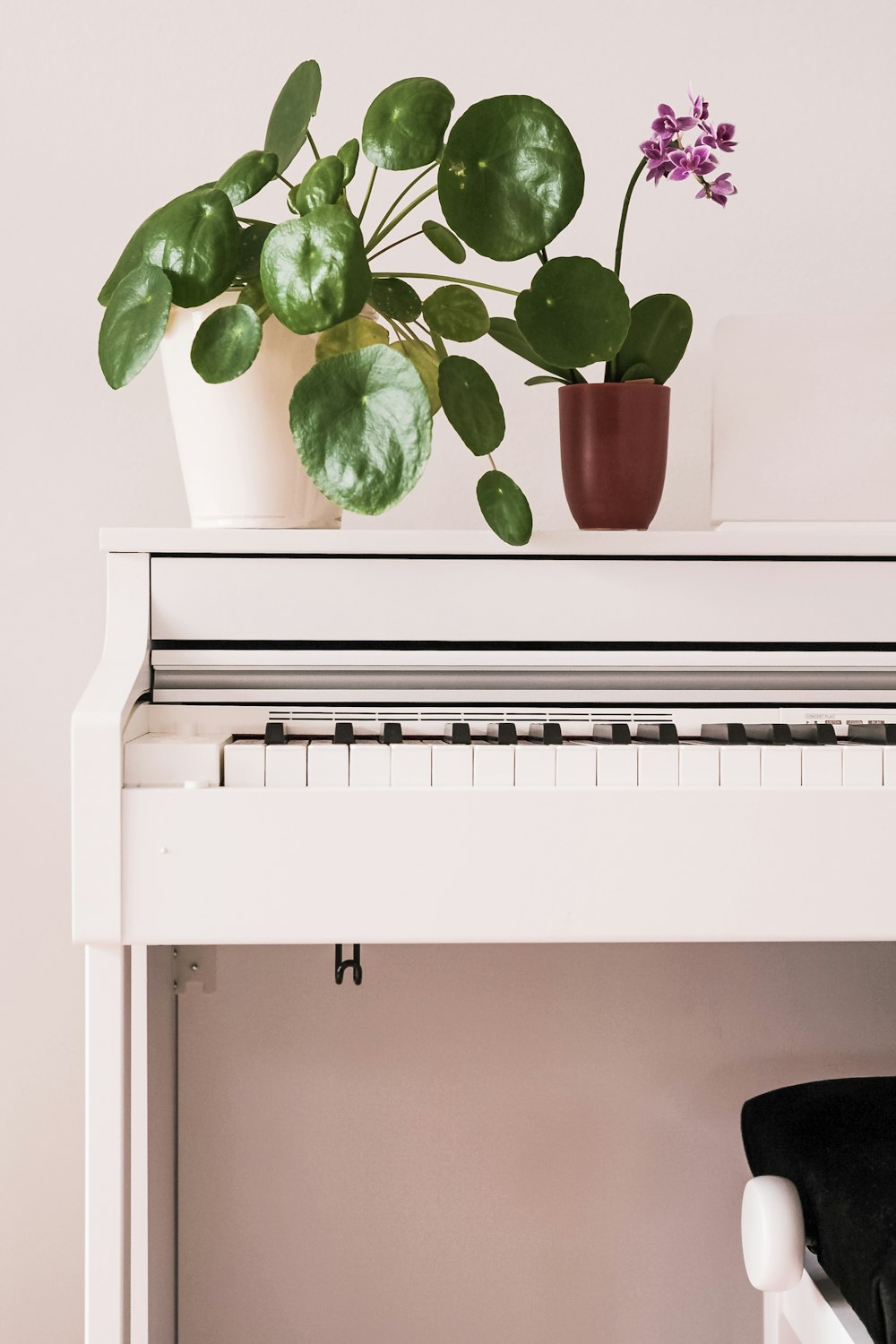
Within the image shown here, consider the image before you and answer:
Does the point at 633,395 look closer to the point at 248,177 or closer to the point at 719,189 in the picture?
the point at 719,189

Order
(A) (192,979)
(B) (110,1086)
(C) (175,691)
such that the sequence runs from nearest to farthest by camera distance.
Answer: (B) (110,1086)
(C) (175,691)
(A) (192,979)

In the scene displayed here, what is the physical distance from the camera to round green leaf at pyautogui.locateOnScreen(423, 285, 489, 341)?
40.6 inches

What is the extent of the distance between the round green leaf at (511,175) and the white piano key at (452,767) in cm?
41

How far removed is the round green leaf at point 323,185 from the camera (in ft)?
2.95

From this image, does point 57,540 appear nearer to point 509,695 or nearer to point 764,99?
point 509,695

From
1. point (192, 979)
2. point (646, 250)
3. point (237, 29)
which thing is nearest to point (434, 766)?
point (192, 979)

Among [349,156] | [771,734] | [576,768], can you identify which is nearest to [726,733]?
[771,734]

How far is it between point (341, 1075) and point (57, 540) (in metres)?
0.75

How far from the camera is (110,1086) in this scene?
0.82 meters

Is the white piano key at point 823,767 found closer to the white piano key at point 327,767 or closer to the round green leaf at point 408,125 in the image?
the white piano key at point 327,767

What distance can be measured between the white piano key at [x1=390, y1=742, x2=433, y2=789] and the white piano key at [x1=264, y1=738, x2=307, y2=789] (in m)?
0.07

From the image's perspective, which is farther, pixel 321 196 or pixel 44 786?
pixel 44 786

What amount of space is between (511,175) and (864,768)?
55 cm

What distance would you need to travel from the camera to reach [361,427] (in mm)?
866
